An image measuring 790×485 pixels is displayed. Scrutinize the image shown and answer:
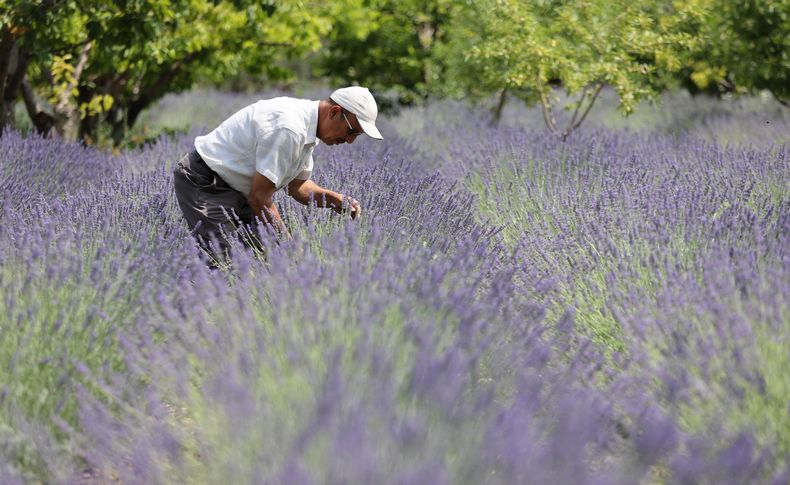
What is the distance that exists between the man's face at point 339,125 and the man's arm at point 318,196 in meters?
0.27

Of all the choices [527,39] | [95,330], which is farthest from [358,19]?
[95,330]

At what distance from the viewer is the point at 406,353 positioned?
2264mm

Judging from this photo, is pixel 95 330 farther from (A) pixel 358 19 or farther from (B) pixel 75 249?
(A) pixel 358 19

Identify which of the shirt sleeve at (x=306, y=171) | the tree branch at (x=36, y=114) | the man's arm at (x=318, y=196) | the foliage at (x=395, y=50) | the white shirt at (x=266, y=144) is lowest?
the foliage at (x=395, y=50)

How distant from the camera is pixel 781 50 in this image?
8.82m

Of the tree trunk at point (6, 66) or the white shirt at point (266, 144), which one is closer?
the white shirt at point (266, 144)

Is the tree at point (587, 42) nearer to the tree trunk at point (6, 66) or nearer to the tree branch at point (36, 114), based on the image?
the tree trunk at point (6, 66)

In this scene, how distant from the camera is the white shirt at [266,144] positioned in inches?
136

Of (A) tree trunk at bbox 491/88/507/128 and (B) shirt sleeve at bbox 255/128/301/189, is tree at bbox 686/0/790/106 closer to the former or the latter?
(A) tree trunk at bbox 491/88/507/128

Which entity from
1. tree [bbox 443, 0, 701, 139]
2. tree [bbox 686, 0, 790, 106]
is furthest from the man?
tree [bbox 686, 0, 790, 106]

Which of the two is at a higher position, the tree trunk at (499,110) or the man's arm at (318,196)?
the man's arm at (318,196)

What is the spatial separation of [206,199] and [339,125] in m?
0.75

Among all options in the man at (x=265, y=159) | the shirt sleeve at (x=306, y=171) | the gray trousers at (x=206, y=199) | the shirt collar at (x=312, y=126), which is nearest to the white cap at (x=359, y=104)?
the man at (x=265, y=159)

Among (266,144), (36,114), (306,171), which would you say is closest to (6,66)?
(36,114)
